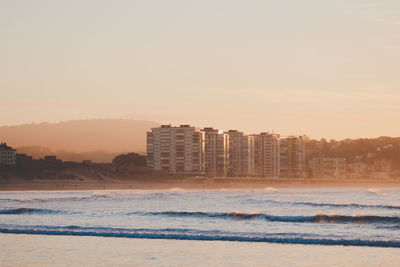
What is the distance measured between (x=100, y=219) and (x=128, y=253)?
17.8 m

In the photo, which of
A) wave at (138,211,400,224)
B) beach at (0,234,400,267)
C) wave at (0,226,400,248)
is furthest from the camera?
wave at (138,211,400,224)

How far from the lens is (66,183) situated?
453ft

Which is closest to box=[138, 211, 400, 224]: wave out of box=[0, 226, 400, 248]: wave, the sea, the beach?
the sea

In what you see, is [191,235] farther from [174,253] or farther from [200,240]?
[174,253]

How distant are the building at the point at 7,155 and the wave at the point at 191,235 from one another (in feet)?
460

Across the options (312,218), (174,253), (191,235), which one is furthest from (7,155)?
(174,253)

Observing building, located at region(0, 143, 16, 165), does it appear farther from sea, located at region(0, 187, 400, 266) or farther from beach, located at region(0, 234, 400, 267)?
beach, located at region(0, 234, 400, 267)

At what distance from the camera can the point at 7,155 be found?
179375 millimetres

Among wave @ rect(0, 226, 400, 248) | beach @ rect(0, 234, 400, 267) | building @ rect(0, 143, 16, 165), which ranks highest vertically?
building @ rect(0, 143, 16, 165)

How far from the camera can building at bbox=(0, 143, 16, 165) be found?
17350 centimetres

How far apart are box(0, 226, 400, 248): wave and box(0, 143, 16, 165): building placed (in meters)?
140

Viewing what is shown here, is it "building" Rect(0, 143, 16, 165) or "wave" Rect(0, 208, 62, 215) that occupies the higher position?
"building" Rect(0, 143, 16, 165)

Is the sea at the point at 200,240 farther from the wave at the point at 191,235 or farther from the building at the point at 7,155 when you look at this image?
the building at the point at 7,155

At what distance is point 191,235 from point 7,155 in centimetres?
15395
